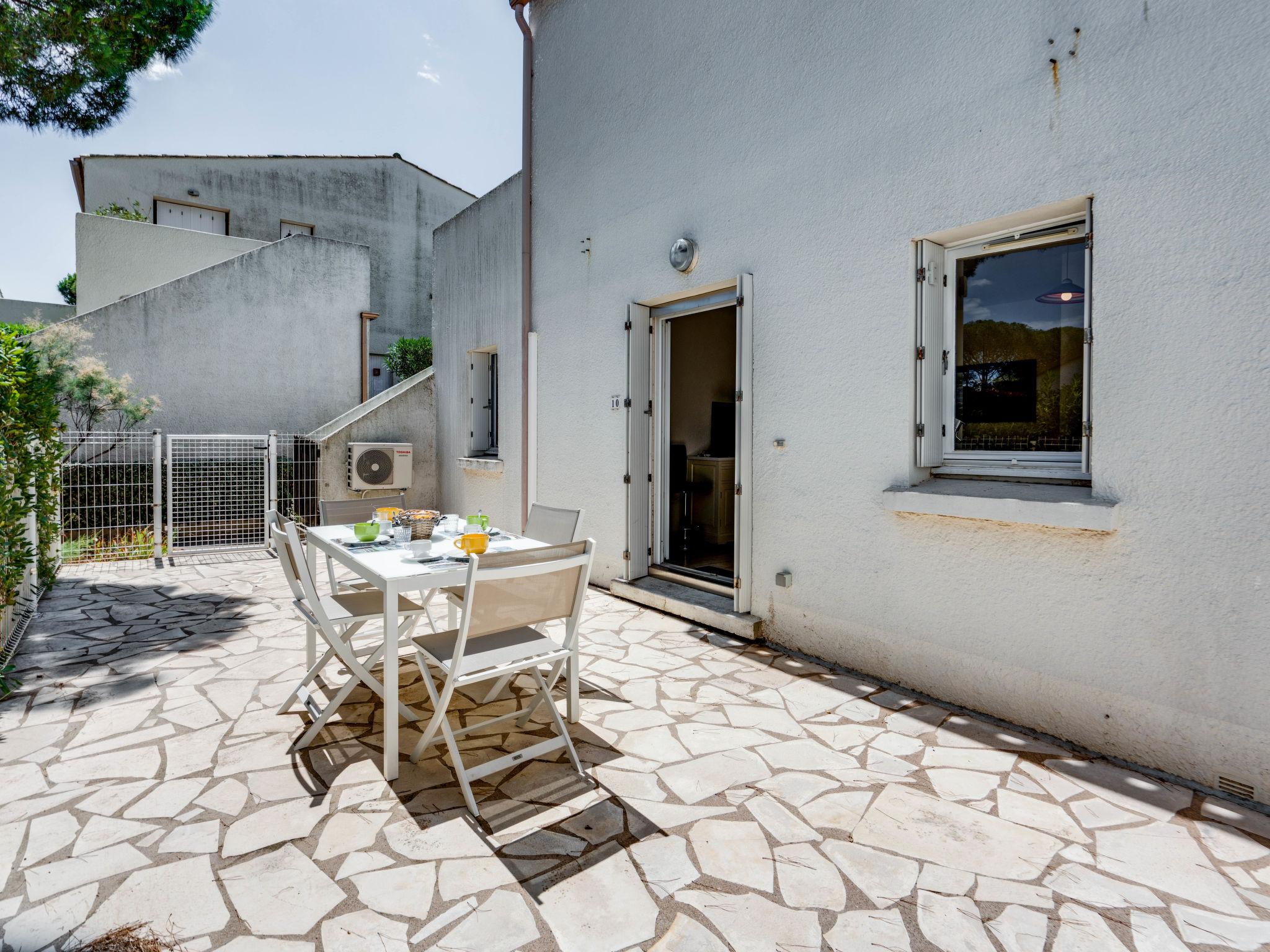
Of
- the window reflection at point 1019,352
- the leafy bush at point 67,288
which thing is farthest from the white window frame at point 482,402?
the leafy bush at point 67,288

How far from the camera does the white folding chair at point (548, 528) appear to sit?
360 cm

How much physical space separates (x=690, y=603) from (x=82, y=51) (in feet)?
27.0

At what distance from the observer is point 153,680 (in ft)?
12.3

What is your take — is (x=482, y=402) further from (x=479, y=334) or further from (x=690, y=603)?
(x=690, y=603)

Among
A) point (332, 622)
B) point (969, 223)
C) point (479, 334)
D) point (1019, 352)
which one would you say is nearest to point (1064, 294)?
point (1019, 352)

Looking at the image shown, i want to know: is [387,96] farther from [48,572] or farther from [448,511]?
[48,572]

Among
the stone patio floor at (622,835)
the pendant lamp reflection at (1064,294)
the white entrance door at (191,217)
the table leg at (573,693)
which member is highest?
the white entrance door at (191,217)

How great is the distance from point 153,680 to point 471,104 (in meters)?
10.9

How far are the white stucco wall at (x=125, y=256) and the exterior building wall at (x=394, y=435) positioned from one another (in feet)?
19.2

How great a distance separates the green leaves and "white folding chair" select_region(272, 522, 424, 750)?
6.71m

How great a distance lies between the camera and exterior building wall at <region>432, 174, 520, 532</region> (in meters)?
7.20

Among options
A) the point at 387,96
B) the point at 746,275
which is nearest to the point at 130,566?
the point at 746,275

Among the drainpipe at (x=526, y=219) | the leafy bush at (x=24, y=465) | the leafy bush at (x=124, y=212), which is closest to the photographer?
the leafy bush at (x=24, y=465)

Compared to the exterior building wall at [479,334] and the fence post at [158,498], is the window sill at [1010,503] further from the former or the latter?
the fence post at [158,498]
